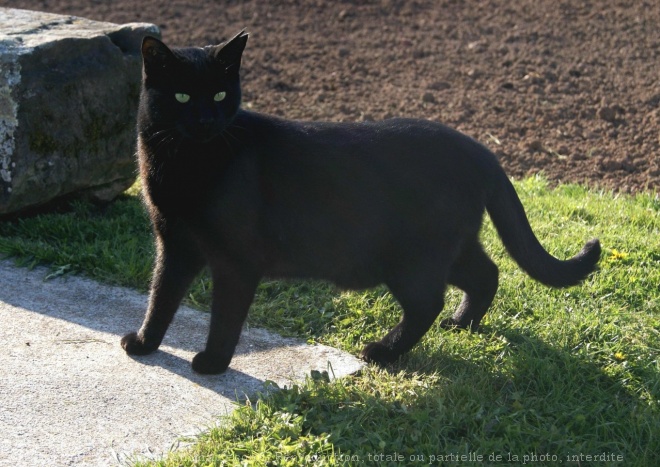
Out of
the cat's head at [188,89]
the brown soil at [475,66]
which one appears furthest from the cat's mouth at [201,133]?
the brown soil at [475,66]

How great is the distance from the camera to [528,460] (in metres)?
3.16

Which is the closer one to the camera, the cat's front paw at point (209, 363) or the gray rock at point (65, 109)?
the cat's front paw at point (209, 363)

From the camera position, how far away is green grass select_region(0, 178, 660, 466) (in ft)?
10.5

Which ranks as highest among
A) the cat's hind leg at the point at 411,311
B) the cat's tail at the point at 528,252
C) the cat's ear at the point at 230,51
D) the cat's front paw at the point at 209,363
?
the cat's ear at the point at 230,51

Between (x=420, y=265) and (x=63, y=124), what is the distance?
2.42 metres

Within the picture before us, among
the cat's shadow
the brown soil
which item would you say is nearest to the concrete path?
the cat's shadow

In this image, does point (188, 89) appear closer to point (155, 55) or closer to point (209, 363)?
point (155, 55)

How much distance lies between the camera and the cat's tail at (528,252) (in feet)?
12.6

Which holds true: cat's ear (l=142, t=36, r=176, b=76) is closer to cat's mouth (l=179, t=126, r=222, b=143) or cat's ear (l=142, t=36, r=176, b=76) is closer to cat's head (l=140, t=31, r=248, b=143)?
cat's head (l=140, t=31, r=248, b=143)

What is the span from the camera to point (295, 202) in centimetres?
371

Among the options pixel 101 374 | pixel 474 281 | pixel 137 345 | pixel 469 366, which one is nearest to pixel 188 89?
pixel 137 345

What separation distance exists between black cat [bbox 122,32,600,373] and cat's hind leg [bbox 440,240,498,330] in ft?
0.68

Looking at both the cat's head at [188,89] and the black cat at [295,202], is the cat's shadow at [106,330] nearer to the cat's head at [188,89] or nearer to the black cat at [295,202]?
the black cat at [295,202]

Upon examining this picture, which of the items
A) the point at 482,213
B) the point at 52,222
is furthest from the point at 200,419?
the point at 52,222
